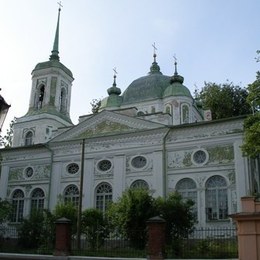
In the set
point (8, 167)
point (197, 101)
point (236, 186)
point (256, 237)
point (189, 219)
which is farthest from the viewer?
point (197, 101)

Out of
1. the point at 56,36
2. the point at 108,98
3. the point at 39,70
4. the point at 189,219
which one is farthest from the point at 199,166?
the point at 56,36

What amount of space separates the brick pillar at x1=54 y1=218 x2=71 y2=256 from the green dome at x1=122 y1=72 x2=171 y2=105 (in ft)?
64.3

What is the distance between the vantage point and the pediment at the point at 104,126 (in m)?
27.0

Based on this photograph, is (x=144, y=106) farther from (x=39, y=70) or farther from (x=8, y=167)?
(x=8, y=167)

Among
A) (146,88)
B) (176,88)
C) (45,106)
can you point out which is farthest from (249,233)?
(45,106)

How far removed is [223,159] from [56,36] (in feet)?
71.1

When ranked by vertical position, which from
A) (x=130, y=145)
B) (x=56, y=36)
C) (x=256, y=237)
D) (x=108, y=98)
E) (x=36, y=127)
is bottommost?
(x=256, y=237)

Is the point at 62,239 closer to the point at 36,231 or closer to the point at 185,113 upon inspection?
the point at 36,231

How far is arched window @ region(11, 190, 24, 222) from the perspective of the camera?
2941 centimetres

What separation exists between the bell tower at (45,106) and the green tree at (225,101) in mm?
12275

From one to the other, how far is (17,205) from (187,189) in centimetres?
1257

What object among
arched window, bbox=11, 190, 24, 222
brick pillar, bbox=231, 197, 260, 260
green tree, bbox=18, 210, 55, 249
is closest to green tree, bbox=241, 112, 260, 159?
brick pillar, bbox=231, 197, 260, 260

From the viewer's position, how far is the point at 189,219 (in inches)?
809

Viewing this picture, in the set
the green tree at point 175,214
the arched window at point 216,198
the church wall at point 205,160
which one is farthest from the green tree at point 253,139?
the arched window at point 216,198
